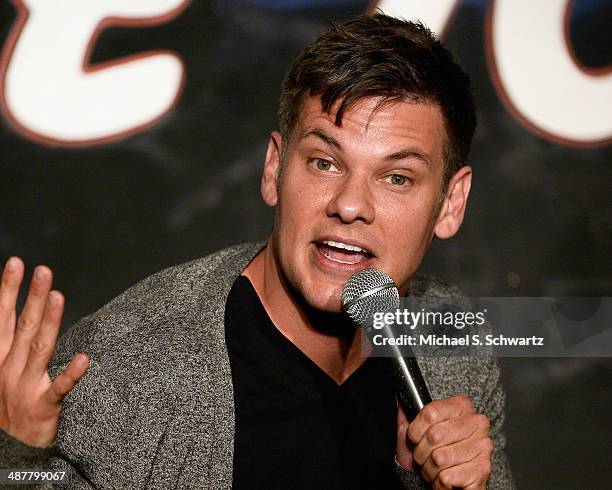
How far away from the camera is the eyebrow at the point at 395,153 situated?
1.55m

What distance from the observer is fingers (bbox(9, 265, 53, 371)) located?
1.16 metres

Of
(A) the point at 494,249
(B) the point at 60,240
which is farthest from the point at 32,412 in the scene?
(A) the point at 494,249

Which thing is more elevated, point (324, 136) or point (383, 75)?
point (383, 75)

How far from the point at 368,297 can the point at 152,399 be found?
0.47 meters

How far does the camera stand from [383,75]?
1.57 metres

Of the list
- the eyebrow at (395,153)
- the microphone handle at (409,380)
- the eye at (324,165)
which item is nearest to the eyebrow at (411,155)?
the eyebrow at (395,153)

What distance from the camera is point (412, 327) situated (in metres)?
1.96

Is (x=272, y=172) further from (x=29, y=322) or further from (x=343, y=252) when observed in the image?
(x=29, y=322)

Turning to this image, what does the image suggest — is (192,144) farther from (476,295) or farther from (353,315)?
(353,315)

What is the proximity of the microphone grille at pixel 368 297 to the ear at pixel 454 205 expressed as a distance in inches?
17.7

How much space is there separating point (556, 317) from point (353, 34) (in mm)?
1591

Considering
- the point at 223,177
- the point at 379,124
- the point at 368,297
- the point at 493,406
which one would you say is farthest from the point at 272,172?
the point at 223,177

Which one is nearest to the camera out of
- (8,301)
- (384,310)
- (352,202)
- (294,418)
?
(8,301)

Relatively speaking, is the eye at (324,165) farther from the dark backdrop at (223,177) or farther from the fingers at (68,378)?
the dark backdrop at (223,177)
